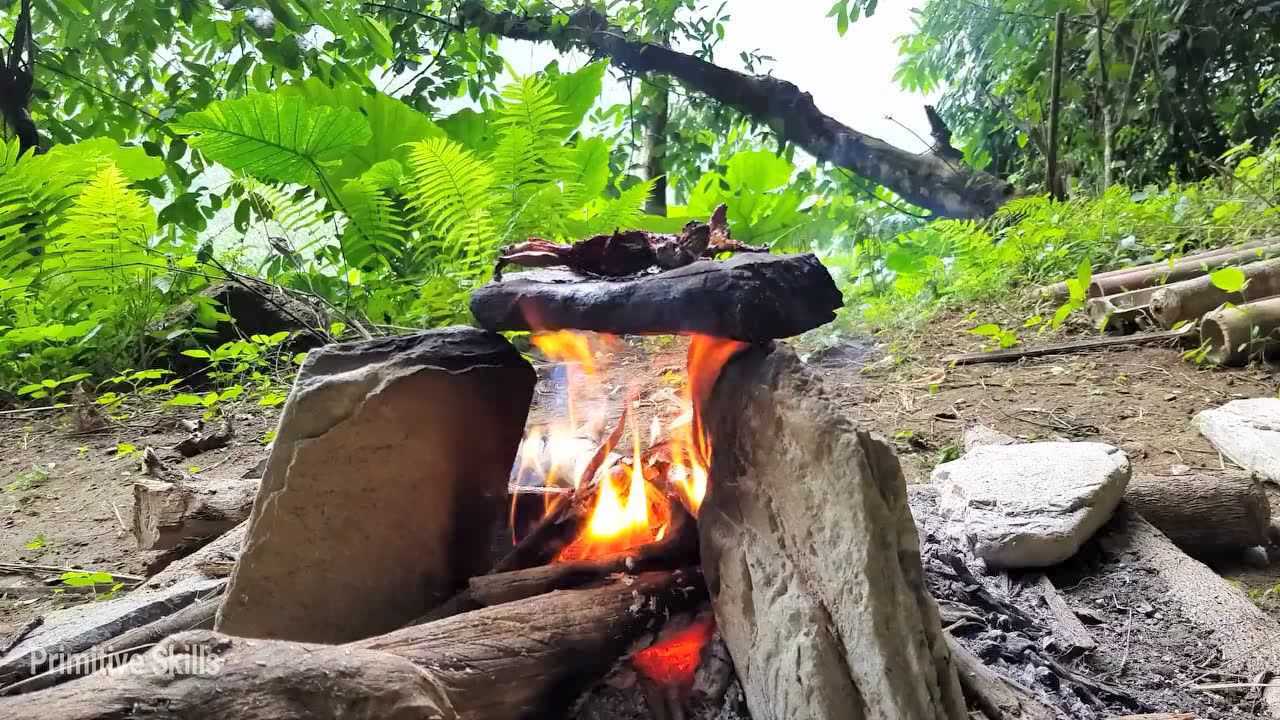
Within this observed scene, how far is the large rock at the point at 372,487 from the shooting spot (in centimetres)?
126

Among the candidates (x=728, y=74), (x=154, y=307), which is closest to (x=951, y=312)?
(x=728, y=74)

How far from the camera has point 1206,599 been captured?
152 centimetres

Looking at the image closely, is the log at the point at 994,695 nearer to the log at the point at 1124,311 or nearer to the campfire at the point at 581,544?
the campfire at the point at 581,544

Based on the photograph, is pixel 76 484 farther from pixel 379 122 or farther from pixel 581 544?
pixel 581 544

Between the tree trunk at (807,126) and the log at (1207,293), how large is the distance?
2.22 metres

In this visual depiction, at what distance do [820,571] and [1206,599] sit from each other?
1.12 metres

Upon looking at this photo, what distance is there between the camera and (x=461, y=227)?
2920 millimetres

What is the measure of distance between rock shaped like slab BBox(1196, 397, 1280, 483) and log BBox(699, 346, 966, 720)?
201 cm

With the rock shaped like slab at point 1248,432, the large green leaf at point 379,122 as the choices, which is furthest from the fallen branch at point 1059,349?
the large green leaf at point 379,122

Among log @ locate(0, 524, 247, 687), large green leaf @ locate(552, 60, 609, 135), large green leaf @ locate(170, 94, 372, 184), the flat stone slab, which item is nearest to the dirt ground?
log @ locate(0, 524, 247, 687)

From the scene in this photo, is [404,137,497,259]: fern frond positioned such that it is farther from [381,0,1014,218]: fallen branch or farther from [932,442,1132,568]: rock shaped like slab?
[381,0,1014,218]: fallen branch

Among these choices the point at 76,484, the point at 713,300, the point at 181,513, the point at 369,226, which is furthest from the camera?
the point at 369,226

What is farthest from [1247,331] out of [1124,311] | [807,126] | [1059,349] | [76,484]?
[76,484]

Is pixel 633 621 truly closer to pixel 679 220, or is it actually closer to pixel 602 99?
pixel 679 220
